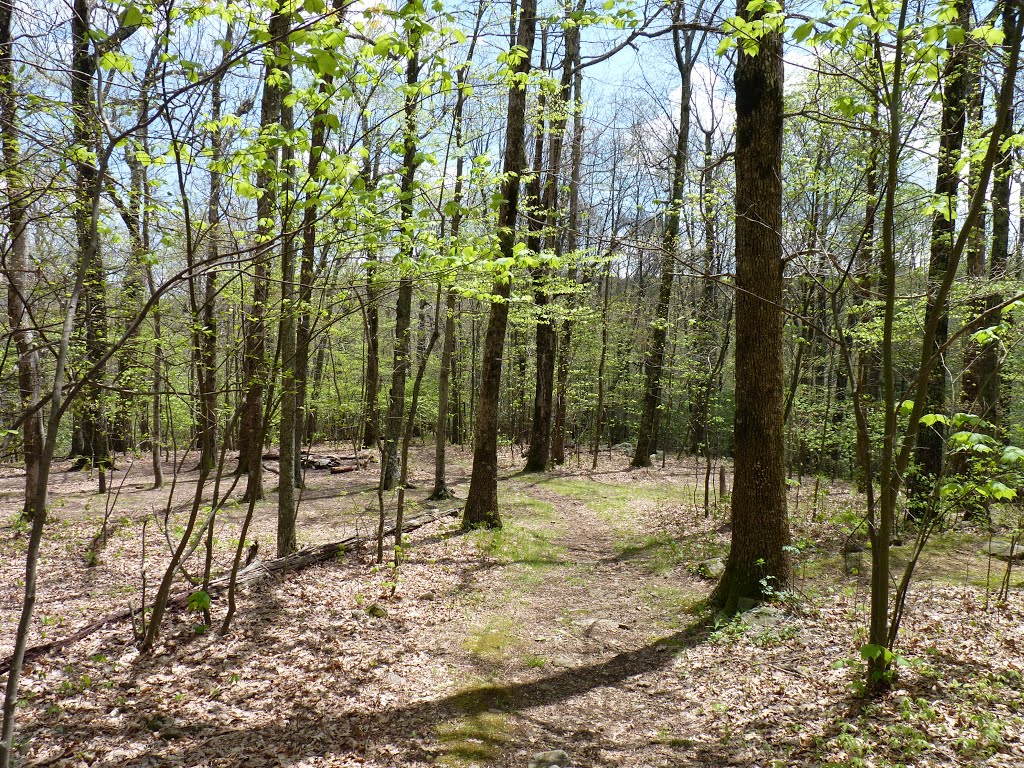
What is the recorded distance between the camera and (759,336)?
18.0 feet

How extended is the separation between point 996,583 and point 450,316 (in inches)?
295

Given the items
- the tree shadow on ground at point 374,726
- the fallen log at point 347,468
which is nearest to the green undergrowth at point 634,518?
the tree shadow on ground at point 374,726

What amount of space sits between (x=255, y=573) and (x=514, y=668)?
3384 millimetres

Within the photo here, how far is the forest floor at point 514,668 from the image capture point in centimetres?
373

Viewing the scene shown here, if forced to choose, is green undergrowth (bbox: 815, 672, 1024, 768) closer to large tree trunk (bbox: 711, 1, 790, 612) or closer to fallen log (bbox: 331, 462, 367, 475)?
large tree trunk (bbox: 711, 1, 790, 612)

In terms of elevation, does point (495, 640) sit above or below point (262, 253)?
below

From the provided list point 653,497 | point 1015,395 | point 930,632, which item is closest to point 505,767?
point 930,632

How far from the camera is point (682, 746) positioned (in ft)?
12.6

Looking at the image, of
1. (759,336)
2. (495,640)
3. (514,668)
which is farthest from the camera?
(495,640)

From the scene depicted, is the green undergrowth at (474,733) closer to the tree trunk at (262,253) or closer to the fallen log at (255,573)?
the tree trunk at (262,253)

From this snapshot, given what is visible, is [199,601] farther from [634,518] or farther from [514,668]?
[634,518]

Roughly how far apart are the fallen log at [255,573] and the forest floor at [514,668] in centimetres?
14

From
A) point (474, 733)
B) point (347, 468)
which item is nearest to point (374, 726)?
point (474, 733)

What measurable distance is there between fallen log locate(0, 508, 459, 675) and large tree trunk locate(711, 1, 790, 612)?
199 inches
